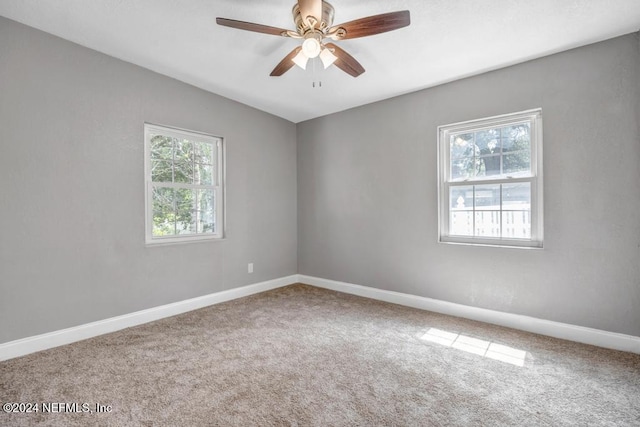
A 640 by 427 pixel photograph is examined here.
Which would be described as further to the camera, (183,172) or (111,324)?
(183,172)

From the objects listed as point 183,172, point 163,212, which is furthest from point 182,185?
point 163,212

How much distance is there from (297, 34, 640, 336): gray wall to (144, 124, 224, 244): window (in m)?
1.56

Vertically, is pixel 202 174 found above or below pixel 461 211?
above

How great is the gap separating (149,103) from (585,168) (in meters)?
4.10

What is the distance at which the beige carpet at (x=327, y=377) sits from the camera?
1661 millimetres

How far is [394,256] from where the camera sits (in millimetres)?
3660

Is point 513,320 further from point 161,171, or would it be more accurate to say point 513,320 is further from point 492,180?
point 161,171

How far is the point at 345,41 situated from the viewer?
8.24 ft

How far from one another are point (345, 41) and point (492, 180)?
6.34 ft

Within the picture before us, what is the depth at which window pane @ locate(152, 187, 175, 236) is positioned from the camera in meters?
3.23

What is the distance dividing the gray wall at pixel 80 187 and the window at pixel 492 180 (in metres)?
2.71

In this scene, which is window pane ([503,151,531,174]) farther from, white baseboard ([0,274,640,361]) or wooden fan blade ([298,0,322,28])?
wooden fan blade ([298,0,322,28])

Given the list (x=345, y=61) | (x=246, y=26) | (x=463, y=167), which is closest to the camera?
(x=246, y=26)

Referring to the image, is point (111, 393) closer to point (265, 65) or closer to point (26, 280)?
point (26, 280)
